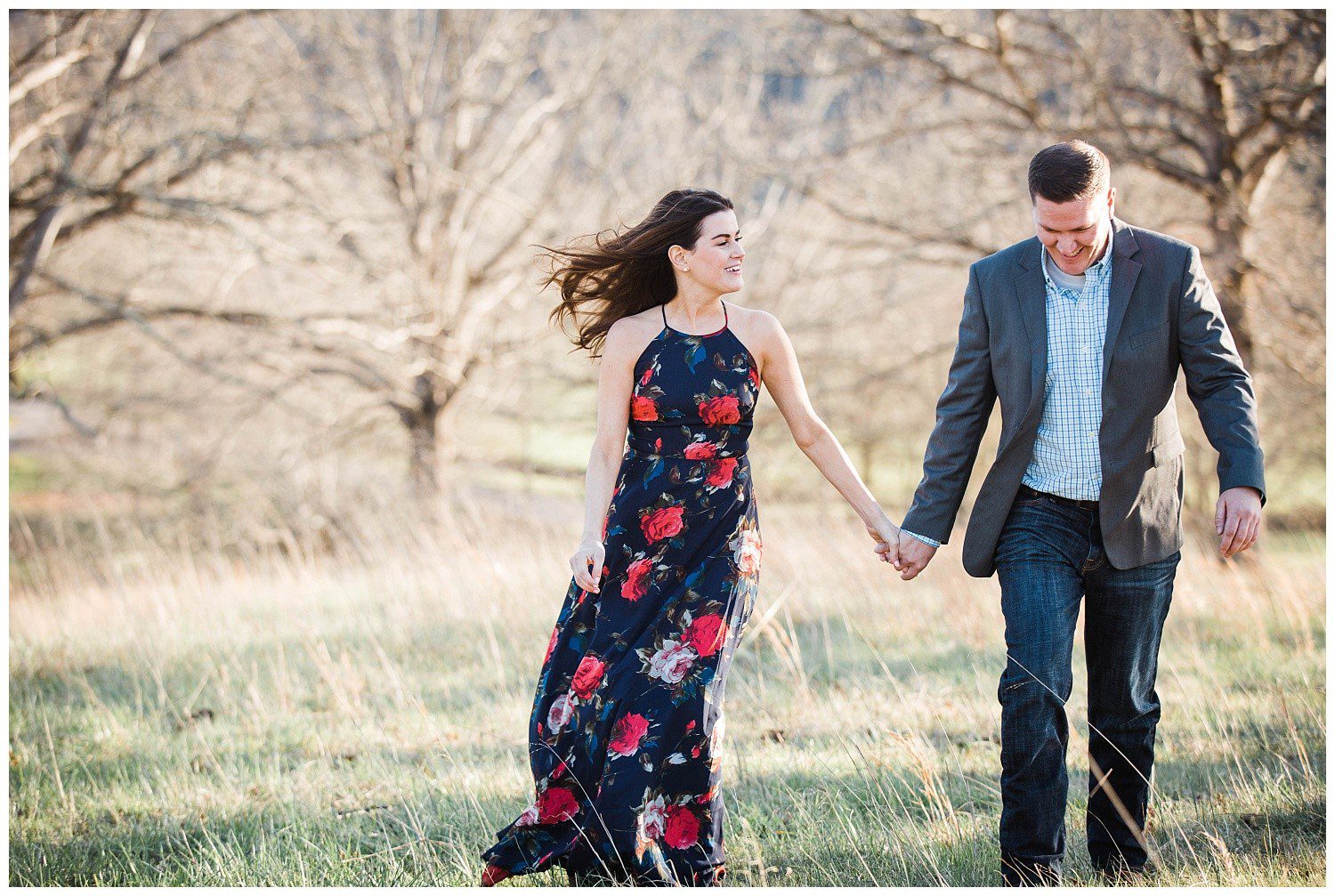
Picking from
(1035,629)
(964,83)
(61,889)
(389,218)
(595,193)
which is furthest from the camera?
(595,193)

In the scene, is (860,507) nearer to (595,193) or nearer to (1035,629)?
(1035,629)

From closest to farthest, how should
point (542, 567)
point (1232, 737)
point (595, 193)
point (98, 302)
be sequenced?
point (1232, 737) → point (542, 567) → point (98, 302) → point (595, 193)

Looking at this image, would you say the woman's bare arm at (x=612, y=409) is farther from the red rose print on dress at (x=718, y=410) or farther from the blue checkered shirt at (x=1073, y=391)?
the blue checkered shirt at (x=1073, y=391)

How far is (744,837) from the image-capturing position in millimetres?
3449

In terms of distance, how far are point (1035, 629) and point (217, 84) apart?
30.3 feet

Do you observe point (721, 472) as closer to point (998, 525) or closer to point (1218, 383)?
point (998, 525)

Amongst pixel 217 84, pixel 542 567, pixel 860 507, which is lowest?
pixel 542 567

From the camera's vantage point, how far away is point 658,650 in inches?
124

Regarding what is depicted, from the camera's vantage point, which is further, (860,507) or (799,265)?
(799,265)

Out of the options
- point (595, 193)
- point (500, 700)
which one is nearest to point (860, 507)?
point (500, 700)

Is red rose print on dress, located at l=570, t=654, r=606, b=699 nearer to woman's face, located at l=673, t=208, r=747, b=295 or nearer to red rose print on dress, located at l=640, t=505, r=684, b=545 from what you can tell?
red rose print on dress, located at l=640, t=505, r=684, b=545

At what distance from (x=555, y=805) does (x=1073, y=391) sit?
1841 mm

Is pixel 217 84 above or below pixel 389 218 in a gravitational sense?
above

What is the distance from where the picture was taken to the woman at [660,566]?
3057 mm
